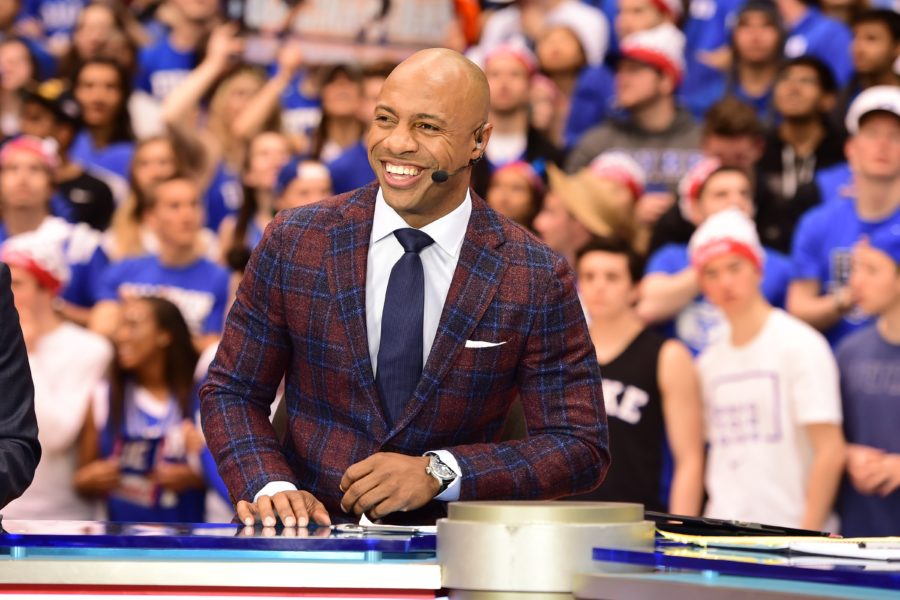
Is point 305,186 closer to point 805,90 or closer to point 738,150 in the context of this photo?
point 738,150

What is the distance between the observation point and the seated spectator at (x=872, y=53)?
698 centimetres

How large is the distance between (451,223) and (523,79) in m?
4.56

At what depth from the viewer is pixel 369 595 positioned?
7.07 feet

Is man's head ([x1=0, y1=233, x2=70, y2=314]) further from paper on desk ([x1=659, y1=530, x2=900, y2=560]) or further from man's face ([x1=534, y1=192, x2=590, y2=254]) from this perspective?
paper on desk ([x1=659, y1=530, x2=900, y2=560])

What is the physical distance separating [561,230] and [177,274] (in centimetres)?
182

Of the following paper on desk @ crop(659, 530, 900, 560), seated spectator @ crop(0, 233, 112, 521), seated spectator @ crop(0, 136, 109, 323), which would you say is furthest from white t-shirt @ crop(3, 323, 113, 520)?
paper on desk @ crop(659, 530, 900, 560)

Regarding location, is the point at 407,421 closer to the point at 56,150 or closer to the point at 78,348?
the point at 78,348

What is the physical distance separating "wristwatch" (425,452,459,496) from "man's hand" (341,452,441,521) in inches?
1.8

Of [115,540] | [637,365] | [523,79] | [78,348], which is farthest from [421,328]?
[523,79]

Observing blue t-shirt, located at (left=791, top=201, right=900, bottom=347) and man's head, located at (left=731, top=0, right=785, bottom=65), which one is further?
man's head, located at (left=731, top=0, right=785, bottom=65)

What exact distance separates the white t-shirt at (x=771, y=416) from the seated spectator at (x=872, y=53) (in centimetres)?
155

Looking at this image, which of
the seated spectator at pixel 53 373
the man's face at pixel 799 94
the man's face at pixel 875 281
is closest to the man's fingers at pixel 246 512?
the man's face at pixel 875 281

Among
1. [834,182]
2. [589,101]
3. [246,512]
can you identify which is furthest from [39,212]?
[246,512]

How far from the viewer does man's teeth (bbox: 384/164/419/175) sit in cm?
296
